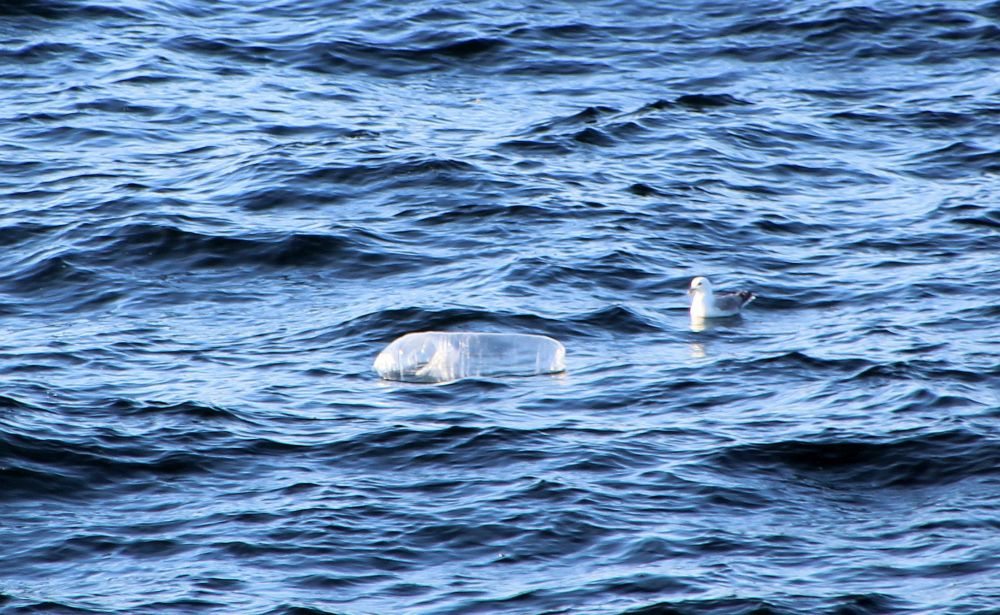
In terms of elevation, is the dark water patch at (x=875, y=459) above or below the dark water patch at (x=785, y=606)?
below

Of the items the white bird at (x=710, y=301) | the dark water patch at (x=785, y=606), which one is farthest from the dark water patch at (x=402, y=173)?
the dark water patch at (x=785, y=606)

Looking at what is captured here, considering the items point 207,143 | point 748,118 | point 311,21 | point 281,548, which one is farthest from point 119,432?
point 311,21

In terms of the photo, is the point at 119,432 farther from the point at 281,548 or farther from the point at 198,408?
the point at 281,548

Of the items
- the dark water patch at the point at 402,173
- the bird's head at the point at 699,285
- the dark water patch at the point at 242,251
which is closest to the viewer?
the bird's head at the point at 699,285

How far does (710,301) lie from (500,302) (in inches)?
78.5

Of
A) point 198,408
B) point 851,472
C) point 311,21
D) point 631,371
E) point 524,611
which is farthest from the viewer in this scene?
point 311,21

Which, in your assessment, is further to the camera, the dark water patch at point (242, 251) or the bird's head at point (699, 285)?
A: the dark water patch at point (242, 251)

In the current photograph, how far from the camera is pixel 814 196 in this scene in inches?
716

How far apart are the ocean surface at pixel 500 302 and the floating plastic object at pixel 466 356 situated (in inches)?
9.6

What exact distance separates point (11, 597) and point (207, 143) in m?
11.5

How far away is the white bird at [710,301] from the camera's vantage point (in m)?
14.1

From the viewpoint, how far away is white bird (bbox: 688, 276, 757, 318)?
14.1 metres

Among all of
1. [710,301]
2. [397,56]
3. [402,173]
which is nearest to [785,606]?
[710,301]

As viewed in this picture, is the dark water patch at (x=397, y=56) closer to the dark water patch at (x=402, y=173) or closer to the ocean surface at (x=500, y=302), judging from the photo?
the ocean surface at (x=500, y=302)
